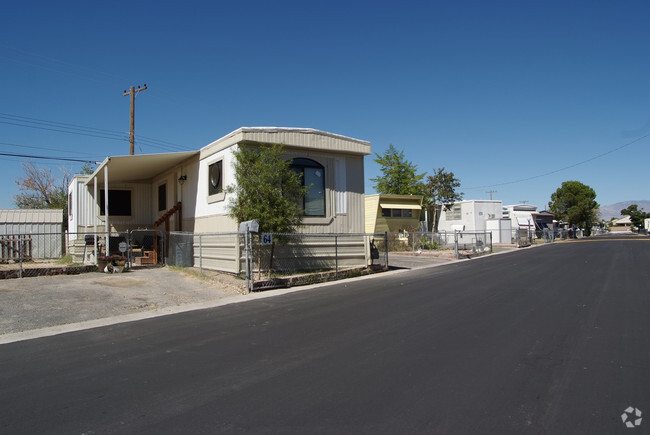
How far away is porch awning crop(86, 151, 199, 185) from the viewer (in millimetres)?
14477

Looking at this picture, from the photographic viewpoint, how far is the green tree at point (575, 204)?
66.4 m

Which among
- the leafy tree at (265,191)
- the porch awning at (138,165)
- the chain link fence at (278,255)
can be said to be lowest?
the chain link fence at (278,255)

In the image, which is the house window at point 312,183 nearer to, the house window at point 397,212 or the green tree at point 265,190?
the green tree at point 265,190

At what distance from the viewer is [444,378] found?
4.67m

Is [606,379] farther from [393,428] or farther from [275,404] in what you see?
[275,404]

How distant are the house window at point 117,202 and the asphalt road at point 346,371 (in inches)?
Result: 501

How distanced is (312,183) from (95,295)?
695 cm

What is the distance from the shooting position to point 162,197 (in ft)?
64.0

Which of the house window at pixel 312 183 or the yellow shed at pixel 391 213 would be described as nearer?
the house window at pixel 312 183

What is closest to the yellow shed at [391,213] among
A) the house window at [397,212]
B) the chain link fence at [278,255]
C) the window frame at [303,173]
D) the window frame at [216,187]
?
the house window at [397,212]

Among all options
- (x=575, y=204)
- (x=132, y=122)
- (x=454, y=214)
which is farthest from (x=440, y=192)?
(x=575, y=204)

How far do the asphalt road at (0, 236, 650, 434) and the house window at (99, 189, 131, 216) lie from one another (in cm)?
1272

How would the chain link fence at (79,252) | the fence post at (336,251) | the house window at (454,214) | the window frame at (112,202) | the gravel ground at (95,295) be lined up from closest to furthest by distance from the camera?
1. the gravel ground at (95,295)
2. the chain link fence at (79,252)
3. the fence post at (336,251)
4. the window frame at (112,202)
5. the house window at (454,214)

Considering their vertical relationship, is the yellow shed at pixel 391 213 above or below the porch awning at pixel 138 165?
below
